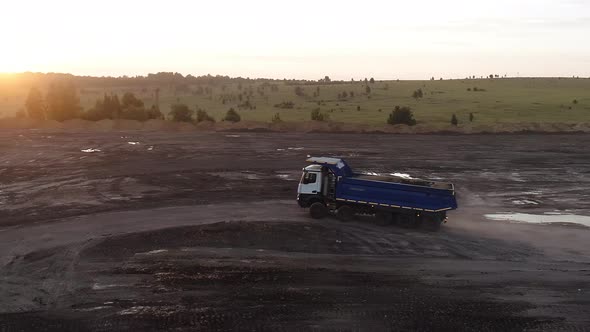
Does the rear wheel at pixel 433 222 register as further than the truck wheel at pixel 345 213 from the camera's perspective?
No

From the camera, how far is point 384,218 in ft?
79.4

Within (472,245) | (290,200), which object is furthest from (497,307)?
(290,200)

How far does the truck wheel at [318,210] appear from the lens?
81.9 feet

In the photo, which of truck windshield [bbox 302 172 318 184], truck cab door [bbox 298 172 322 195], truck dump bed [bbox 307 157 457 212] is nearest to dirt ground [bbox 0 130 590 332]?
truck dump bed [bbox 307 157 457 212]

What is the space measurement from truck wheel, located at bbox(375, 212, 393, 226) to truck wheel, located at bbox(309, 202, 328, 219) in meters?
2.28

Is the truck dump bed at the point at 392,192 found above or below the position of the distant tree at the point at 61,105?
below

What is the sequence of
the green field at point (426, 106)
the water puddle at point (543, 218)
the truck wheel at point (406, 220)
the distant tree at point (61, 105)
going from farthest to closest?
the distant tree at point (61, 105) < the green field at point (426, 106) < the water puddle at point (543, 218) < the truck wheel at point (406, 220)

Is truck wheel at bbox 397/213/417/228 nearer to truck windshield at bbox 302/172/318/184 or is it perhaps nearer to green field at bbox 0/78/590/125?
truck windshield at bbox 302/172/318/184

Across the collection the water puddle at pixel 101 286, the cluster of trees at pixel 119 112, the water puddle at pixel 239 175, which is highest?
the cluster of trees at pixel 119 112

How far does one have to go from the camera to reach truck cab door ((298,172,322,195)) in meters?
25.1

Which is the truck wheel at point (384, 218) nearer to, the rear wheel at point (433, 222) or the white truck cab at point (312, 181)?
the rear wheel at point (433, 222)

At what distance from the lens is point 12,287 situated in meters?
17.5

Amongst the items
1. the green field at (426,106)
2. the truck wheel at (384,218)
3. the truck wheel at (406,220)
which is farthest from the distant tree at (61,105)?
the truck wheel at (406,220)

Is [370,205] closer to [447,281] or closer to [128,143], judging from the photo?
[447,281]
